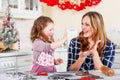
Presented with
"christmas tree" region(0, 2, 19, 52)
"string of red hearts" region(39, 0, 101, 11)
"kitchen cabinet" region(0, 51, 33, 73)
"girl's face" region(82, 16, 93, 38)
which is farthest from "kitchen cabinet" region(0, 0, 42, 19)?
"girl's face" region(82, 16, 93, 38)

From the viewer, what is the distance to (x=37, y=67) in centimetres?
218

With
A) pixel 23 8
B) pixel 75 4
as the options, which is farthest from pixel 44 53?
pixel 75 4

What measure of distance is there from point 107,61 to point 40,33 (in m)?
0.62

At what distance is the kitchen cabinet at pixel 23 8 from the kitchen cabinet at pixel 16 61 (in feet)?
1.94

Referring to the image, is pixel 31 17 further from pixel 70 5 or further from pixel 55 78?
pixel 55 78

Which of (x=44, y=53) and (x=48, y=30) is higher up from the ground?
(x=48, y=30)

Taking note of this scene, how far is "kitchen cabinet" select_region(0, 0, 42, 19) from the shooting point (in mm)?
3335

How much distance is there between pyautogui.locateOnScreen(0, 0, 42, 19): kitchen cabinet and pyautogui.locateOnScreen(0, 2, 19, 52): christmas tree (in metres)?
0.21

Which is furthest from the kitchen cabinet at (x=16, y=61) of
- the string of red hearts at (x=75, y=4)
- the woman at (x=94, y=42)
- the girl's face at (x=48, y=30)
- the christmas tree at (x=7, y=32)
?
the string of red hearts at (x=75, y=4)

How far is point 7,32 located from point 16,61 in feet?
1.12

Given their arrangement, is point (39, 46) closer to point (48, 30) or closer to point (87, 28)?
point (48, 30)

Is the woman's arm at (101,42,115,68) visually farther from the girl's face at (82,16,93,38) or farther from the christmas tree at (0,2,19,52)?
the christmas tree at (0,2,19,52)

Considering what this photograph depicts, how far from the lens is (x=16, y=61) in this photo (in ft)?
9.87

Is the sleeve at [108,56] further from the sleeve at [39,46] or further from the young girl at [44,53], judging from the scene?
the sleeve at [39,46]
